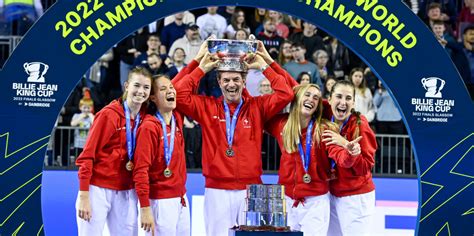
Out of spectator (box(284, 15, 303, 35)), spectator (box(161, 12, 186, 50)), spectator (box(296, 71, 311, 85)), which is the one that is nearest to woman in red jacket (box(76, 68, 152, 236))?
spectator (box(296, 71, 311, 85))

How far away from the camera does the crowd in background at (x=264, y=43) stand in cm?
1505

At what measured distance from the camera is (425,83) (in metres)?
10.6

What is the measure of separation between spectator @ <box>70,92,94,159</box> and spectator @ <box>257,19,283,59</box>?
2412mm

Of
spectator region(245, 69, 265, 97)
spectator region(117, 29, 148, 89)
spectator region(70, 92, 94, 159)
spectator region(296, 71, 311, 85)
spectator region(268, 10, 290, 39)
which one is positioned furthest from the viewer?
spectator region(268, 10, 290, 39)

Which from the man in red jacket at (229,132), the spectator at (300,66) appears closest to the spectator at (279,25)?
the spectator at (300,66)

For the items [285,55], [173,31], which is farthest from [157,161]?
[173,31]

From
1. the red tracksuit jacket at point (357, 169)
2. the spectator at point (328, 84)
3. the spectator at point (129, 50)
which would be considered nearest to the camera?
the red tracksuit jacket at point (357, 169)

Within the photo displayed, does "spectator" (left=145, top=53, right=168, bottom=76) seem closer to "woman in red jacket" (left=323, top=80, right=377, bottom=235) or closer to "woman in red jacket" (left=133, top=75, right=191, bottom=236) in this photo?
"woman in red jacket" (left=133, top=75, right=191, bottom=236)

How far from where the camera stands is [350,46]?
10617 millimetres

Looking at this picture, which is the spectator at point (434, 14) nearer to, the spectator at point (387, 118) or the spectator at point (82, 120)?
the spectator at point (387, 118)

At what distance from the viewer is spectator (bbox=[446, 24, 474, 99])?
15.7 metres

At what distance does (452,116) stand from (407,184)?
3230mm

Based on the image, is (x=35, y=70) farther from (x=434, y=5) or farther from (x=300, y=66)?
(x=434, y=5)

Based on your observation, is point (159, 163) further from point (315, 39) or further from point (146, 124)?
point (315, 39)
